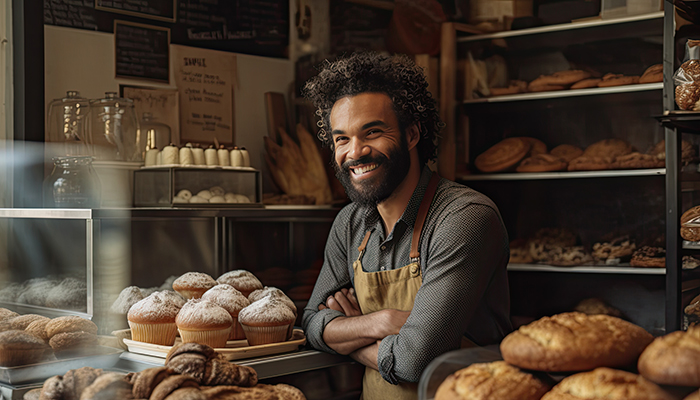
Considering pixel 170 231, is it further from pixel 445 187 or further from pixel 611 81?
pixel 611 81

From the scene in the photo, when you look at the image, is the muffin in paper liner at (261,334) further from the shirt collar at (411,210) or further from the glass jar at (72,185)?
the glass jar at (72,185)

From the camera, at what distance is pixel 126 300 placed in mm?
1594

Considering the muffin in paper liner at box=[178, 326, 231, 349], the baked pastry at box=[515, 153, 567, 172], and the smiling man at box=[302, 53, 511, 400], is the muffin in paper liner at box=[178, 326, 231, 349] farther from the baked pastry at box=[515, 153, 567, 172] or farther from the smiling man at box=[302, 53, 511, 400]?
the baked pastry at box=[515, 153, 567, 172]

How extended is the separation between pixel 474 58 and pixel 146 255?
2139mm

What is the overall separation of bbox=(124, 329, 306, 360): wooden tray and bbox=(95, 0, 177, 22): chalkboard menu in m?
1.65

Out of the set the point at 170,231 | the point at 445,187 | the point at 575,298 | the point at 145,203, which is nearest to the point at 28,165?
the point at 145,203

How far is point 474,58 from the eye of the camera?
3.74 meters

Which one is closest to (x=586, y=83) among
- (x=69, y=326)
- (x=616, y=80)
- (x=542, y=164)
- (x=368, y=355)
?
(x=616, y=80)

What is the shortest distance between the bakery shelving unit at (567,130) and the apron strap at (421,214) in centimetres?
178

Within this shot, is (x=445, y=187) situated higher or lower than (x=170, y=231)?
higher

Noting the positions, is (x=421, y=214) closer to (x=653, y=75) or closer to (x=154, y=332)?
(x=154, y=332)

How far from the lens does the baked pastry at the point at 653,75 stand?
318 centimetres

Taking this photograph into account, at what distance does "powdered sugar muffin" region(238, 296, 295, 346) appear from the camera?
58.2 inches

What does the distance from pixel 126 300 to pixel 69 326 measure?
206 millimetres
